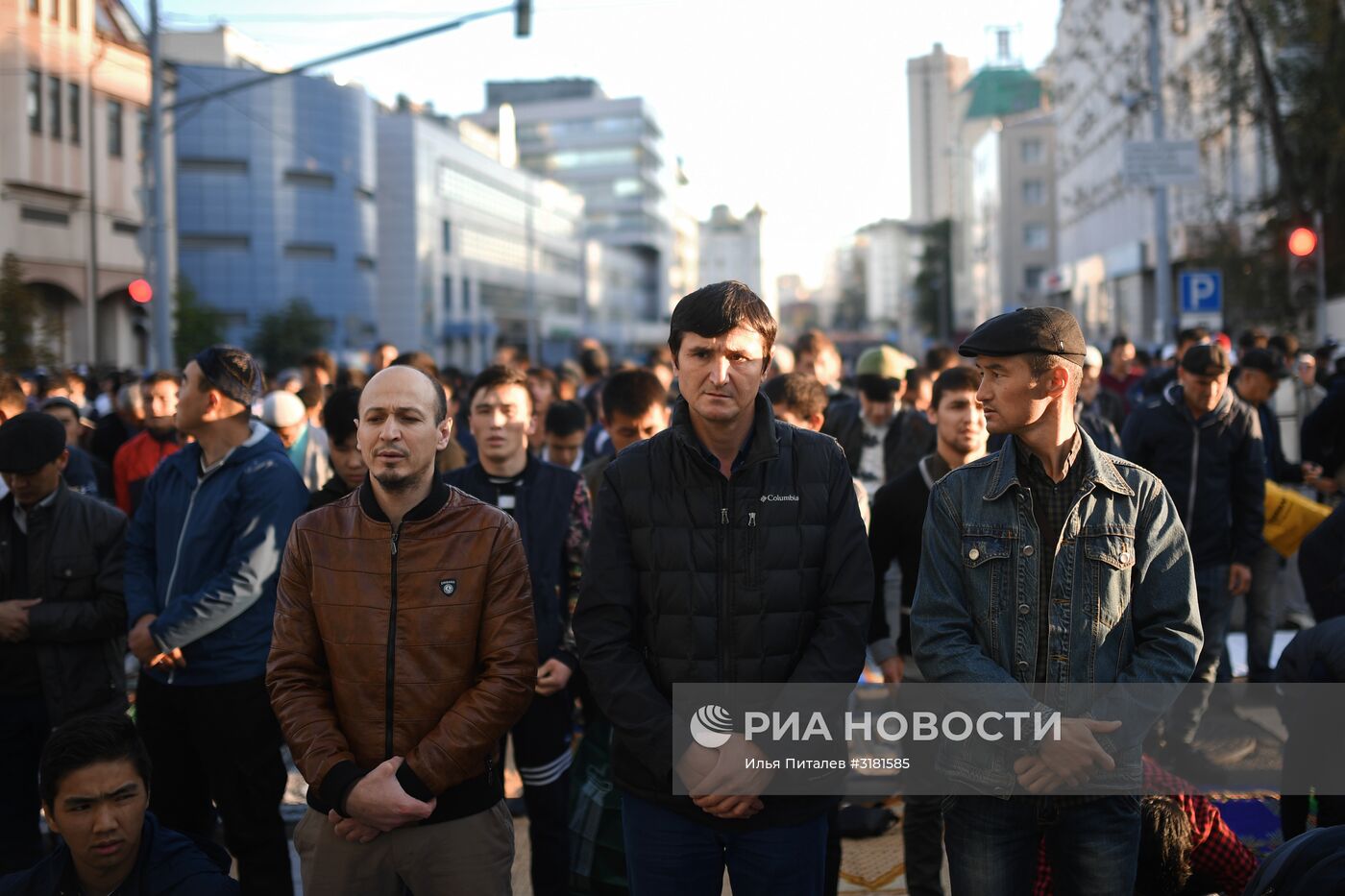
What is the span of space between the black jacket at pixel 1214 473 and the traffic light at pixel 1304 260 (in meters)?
8.88

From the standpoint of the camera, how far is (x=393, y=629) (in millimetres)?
3617

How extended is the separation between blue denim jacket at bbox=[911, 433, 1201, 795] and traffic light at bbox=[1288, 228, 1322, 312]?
12.7 meters

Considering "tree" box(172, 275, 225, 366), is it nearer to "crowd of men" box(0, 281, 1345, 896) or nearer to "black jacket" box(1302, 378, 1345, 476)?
"black jacket" box(1302, 378, 1345, 476)

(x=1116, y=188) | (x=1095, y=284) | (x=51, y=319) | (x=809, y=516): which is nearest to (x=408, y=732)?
(x=809, y=516)

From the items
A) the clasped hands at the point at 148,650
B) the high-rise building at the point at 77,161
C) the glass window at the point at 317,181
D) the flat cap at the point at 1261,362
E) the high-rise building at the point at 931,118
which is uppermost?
the high-rise building at the point at 931,118

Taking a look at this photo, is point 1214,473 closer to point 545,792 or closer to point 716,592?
point 545,792

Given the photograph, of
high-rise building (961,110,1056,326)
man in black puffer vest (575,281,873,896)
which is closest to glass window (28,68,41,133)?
man in black puffer vest (575,281,873,896)

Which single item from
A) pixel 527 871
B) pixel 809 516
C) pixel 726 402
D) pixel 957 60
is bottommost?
pixel 527 871

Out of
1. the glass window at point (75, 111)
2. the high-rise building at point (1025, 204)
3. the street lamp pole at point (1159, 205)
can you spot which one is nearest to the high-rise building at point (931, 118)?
the high-rise building at point (1025, 204)

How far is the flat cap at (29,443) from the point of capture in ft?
16.8

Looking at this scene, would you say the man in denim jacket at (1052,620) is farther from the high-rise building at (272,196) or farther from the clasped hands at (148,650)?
the high-rise building at (272,196)

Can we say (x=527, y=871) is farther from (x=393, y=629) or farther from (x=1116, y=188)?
(x=1116, y=188)

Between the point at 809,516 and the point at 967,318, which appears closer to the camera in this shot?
the point at 809,516

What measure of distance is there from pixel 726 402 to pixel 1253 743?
4805 mm
